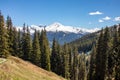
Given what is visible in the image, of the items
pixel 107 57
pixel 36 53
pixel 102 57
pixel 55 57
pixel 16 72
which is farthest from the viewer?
pixel 55 57

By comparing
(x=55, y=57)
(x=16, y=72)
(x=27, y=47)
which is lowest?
(x=55, y=57)

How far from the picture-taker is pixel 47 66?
96.3m

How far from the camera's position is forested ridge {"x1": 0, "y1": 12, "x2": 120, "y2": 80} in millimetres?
71125

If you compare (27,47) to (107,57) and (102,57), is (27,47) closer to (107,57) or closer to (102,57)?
(102,57)

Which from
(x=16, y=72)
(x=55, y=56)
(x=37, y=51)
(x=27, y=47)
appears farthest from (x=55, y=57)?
(x=16, y=72)

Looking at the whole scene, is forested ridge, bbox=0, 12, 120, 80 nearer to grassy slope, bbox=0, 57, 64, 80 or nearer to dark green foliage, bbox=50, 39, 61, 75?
dark green foliage, bbox=50, 39, 61, 75

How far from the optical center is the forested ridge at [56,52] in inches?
2800

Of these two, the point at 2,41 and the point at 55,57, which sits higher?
the point at 2,41

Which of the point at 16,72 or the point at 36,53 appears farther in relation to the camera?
the point at 36,53

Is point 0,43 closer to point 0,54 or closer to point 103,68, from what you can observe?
point 0,54

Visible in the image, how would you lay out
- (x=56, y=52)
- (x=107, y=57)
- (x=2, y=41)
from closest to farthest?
1. (x=2, y=41)
2. (x=107, y=57)
3. (x=56, y=52)

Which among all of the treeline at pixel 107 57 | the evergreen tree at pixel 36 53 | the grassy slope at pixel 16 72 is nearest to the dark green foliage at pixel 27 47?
the evergreen tree at pixel 36 53

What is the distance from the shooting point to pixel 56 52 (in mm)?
103938

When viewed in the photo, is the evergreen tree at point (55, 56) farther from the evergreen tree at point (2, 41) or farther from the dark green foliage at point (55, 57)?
the evergreen tree at point (2, 41)
